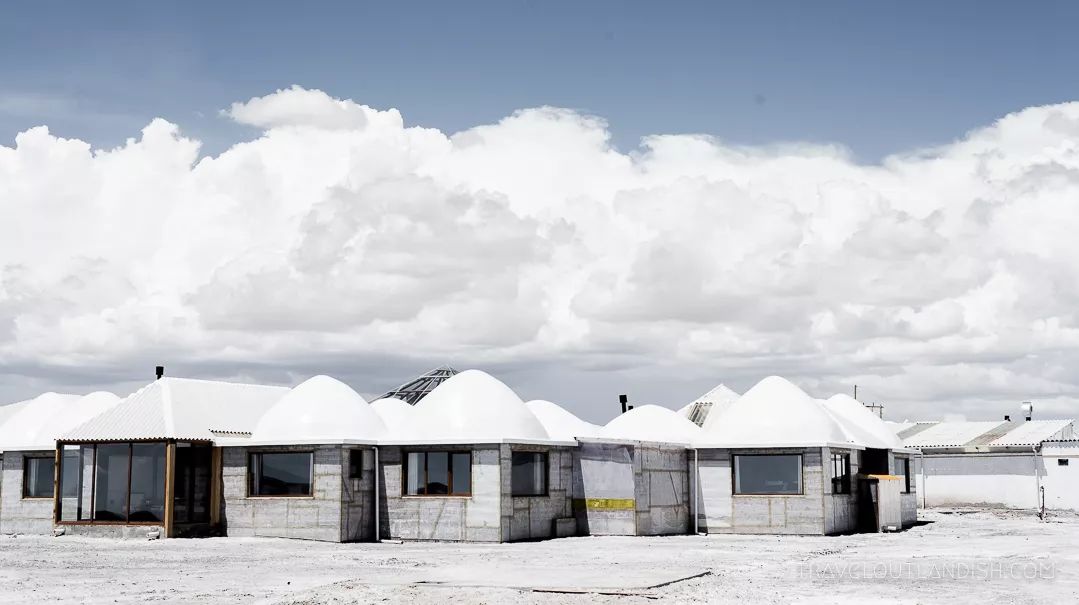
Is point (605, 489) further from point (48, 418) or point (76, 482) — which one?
point (48, 418)

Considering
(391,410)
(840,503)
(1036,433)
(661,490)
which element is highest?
(391,410)

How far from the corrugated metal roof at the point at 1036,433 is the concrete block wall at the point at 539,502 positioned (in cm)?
3295

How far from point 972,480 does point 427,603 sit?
4921cm

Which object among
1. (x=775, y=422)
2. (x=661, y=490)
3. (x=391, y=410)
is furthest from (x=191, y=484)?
(x=775, y=422)

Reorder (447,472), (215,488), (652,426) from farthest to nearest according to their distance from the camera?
(652,426)
(215,488)
(447,472)

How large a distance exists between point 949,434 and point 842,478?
99.3ft

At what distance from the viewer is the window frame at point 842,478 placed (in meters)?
39.9

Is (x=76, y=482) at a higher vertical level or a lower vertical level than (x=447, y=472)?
lower

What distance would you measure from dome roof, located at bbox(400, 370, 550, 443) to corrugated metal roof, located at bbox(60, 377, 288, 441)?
722cm

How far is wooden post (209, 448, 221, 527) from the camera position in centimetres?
3697

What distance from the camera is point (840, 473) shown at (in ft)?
134

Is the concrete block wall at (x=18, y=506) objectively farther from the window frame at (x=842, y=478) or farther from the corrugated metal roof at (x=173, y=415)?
the window frame at (x=842, y=478)

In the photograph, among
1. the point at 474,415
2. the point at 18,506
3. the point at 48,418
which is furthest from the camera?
the point at 48,418

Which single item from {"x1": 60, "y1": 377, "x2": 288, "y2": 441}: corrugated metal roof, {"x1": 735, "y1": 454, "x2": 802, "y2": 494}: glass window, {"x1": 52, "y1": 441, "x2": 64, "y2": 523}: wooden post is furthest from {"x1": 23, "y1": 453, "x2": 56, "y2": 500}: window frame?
{"x1": 735, "y1": 454, "x2": 802, "y2": 494}: glass window
